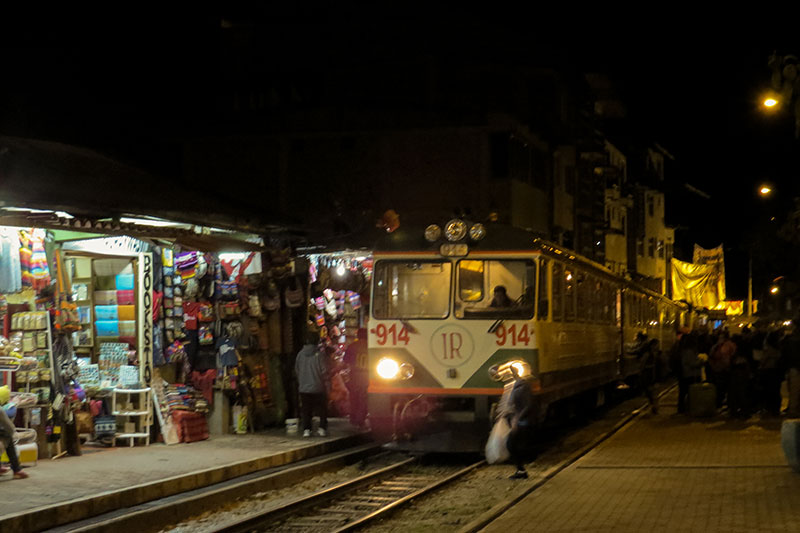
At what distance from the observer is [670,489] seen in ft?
37.9

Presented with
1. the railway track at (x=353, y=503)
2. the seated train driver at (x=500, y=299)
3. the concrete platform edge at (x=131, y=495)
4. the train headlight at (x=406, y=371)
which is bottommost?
the railway track at (x=353, y=503)

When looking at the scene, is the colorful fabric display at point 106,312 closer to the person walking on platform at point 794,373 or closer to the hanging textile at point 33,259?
the hanging textile at point 33,259

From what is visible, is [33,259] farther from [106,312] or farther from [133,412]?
[133,412]

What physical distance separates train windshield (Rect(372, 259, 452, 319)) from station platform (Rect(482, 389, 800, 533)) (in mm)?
2968

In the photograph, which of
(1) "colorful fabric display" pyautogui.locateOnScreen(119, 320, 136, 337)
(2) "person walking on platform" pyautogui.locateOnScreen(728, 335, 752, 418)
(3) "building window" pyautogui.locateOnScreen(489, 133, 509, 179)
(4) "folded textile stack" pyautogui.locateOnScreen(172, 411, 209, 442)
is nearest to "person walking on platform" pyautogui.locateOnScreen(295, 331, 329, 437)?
(4) "folded textile stack" pyautogui.locateOnScreen(172, 411, 209, 442)

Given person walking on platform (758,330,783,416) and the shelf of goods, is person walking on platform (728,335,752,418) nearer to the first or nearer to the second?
person walking on platform (758,330,783,416)

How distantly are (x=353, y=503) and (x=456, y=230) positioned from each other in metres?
4.20

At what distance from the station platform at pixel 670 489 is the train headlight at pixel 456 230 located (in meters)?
3.49

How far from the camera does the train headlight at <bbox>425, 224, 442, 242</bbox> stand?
48.0ft

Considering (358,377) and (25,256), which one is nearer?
(25,256)

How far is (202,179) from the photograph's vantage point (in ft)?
108

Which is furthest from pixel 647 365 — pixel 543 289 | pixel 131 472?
pixel 131 472

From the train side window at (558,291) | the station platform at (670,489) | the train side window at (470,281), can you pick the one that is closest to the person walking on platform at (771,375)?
the station platform at (670,489)

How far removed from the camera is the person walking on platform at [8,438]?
11195 millimetres
